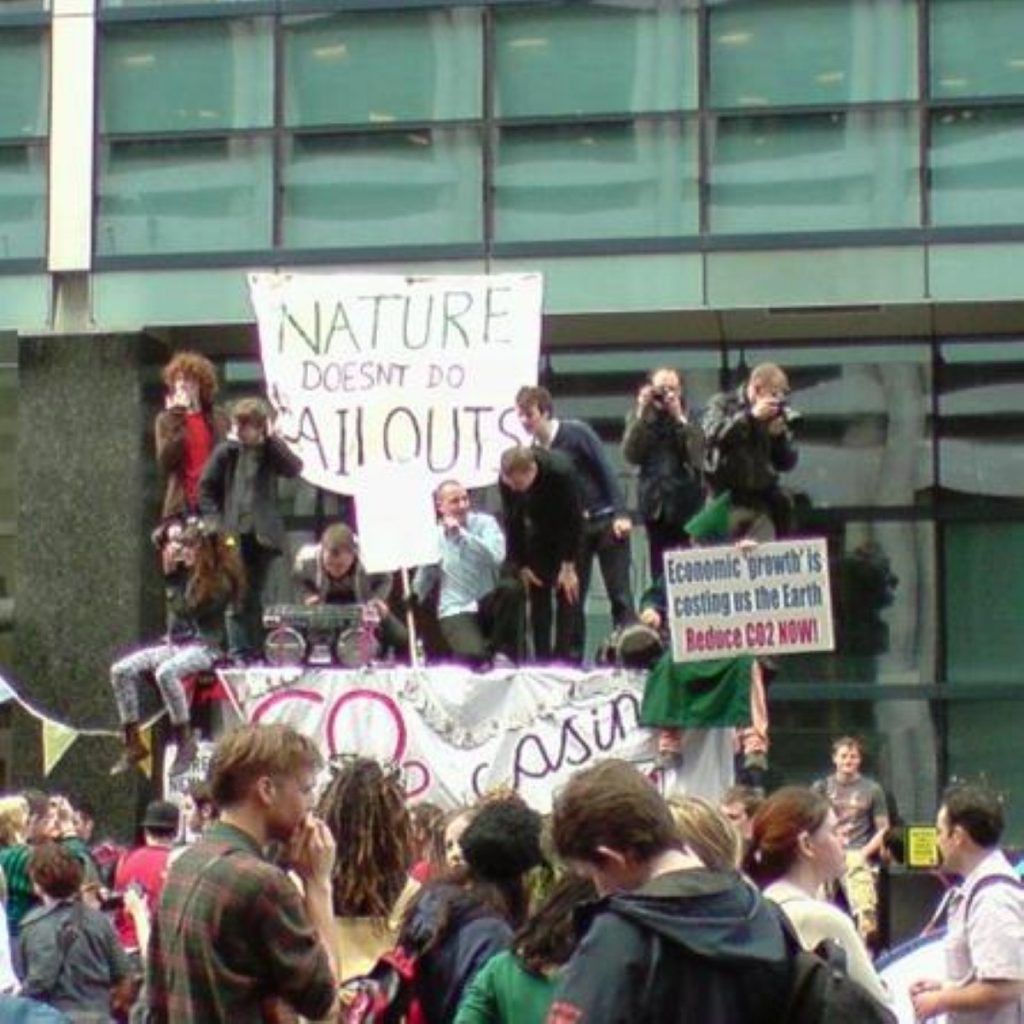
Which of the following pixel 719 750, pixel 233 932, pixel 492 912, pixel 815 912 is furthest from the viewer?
pixel 719 750

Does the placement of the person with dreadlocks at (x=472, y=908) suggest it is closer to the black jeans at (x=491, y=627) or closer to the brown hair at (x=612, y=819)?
the brown hair at (x=612, y=819)

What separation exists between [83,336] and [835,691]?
6.28m

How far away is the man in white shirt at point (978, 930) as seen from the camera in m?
8.76

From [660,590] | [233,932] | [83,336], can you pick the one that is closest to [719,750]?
[660,590]

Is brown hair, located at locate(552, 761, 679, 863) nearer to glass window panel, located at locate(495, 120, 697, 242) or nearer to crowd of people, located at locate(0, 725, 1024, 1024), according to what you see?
crowd of people, located at locate(0, 725, 1024, 1024)

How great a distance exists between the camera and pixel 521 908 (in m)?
7.87

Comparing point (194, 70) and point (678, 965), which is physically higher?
point (194, 70)

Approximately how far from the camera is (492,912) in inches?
305

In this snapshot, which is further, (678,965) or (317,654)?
(317,654)

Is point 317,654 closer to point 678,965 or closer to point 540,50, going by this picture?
point 540,50

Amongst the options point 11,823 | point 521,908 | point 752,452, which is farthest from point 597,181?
point 521,908

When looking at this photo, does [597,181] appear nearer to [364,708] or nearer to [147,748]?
[147,748]

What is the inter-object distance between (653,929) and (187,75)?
19014 mm

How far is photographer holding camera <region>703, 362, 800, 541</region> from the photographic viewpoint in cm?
1645
